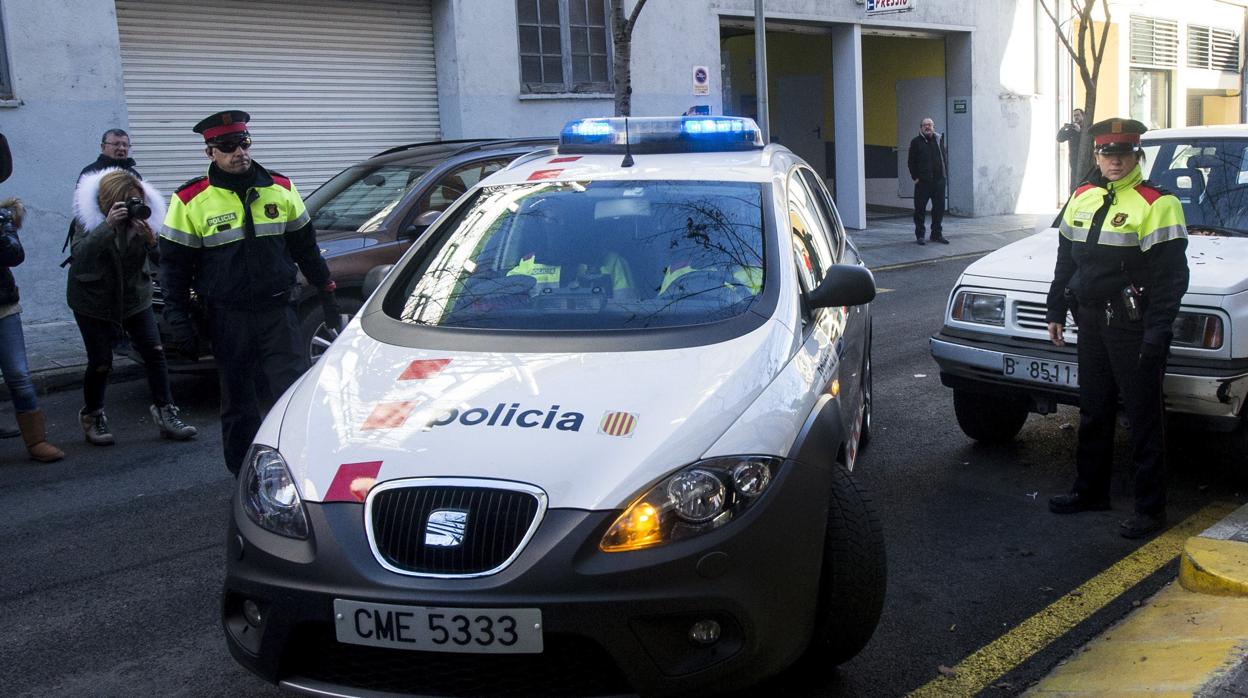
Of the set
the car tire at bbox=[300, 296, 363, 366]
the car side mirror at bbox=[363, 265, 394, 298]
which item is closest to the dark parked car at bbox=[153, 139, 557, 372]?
the car tire at bbox=[300, 296, 363, 366]

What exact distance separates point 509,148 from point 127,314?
3.35 meters

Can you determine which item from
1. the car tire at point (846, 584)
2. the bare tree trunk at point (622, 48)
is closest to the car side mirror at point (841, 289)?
the car tire at point (846, 584)

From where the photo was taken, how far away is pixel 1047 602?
4527 millimetres

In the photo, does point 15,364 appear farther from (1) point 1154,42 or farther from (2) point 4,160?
(1) point 1154,42

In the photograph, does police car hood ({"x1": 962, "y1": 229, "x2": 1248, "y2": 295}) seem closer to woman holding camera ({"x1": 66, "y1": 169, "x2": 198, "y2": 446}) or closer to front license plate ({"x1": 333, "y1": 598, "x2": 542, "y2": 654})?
front license plate ({"x1": 333, "y1": 598, "x2": 542, "y2": 654})

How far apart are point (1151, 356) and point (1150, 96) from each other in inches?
1063

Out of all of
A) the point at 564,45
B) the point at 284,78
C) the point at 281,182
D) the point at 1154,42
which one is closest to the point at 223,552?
the point at 281,182

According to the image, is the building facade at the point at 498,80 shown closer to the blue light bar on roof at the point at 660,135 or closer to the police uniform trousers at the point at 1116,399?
the blue light bar on roof at the point at 660,135

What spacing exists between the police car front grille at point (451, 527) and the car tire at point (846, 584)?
0.98 meters

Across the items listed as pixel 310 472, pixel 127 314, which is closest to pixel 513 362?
pixel 310 472

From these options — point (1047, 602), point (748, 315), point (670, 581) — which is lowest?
point (1047, 602)

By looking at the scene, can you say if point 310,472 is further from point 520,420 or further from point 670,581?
Answer: point 670,581

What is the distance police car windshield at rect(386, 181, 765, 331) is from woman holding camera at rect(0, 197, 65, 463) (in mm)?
3325

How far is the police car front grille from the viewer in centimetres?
308
